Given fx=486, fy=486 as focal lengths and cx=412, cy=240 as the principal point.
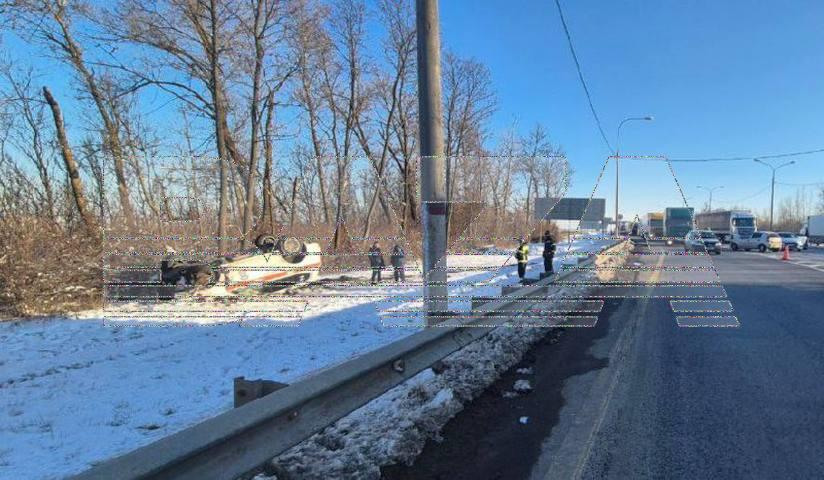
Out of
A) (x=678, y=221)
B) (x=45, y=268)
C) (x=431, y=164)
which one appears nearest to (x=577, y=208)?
(x=678, y=221)

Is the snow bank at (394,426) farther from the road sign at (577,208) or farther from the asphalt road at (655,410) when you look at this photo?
the road sign at (577,208)

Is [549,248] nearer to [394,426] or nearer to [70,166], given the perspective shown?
[394,426]

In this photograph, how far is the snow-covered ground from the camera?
3.73 meters

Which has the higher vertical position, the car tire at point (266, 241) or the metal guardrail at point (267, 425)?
the car tire at point (266, 241)

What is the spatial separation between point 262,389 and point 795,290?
1355 cm

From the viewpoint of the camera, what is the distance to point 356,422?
364 cm

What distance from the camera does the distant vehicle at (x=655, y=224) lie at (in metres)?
3.61

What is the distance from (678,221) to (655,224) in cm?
31

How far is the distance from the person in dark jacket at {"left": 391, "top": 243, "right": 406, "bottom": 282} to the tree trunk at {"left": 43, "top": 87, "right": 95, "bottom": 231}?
6.46 meters

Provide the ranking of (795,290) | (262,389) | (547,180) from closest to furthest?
(262,389), (547,180), (795,290)

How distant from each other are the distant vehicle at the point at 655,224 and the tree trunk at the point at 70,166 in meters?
8.46

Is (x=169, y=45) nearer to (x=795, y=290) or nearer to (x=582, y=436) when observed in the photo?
(x=582, y=436)

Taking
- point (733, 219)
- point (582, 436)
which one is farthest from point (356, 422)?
point (733, 219)

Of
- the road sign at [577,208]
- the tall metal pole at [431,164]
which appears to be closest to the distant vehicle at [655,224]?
the road sign at [577,208]
